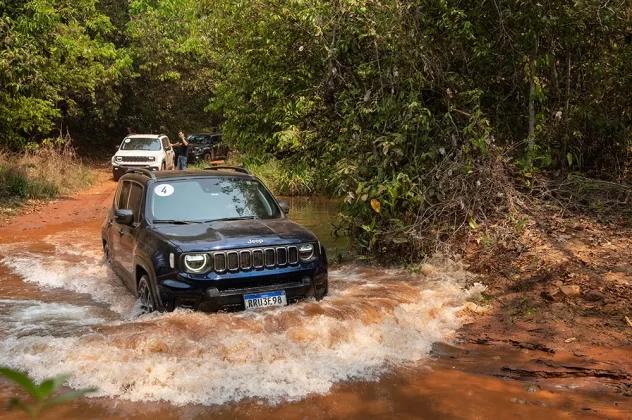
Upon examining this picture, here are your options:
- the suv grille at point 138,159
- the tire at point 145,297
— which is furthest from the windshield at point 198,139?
the tire at point 145,297

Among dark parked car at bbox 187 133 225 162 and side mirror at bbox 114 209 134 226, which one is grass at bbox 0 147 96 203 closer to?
dark parked car at bbox 187 133 225 162

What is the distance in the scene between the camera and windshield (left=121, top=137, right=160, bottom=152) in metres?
23.4

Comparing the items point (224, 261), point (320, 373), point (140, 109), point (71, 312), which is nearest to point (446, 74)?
point (224, 261)

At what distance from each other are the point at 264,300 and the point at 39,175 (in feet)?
50.5

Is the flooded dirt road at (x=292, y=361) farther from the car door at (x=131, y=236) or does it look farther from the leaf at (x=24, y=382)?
the leaf at (x=24, y=382)

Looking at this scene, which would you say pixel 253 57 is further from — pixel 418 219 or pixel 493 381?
pixel 493 381

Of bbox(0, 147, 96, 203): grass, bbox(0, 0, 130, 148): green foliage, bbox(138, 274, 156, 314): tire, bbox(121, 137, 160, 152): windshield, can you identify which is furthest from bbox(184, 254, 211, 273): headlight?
bbox(121, 137, 160, 152): windshield

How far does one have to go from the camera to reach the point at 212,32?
1294 cm

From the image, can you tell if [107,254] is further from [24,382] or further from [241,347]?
[24,382]

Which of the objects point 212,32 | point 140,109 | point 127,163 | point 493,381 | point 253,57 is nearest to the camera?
point 493,381

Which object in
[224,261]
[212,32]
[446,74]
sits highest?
[212,32]

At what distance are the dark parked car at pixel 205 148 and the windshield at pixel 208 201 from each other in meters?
21.3

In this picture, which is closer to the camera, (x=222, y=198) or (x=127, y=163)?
(x=222, y=198)

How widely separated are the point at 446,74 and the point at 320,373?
5.65m
